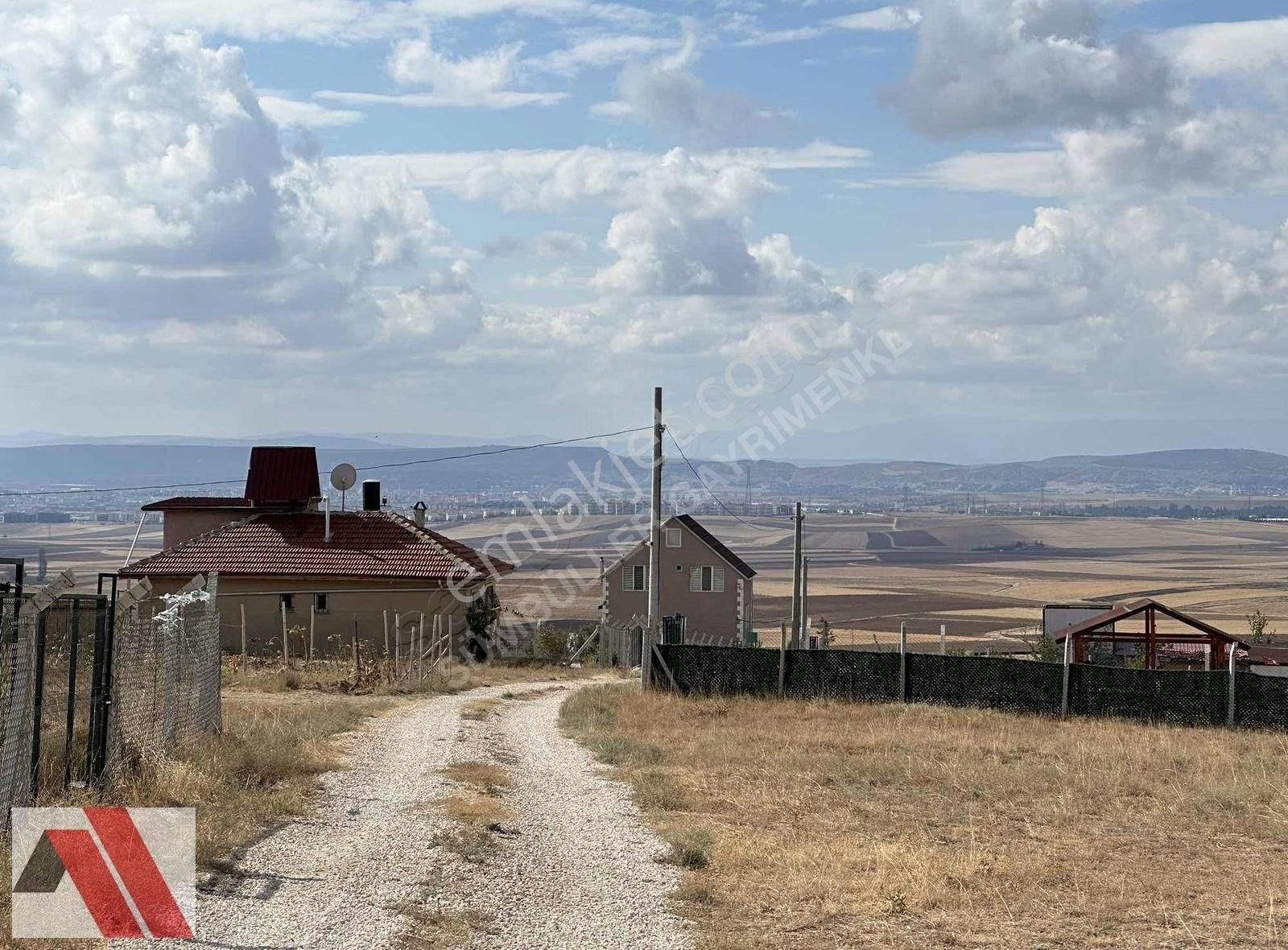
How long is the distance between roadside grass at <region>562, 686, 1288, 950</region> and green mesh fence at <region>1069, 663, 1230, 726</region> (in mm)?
965

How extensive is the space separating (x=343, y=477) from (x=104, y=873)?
38.5 meters

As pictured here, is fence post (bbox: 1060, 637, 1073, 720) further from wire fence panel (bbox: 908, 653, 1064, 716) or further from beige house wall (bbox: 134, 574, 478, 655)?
beige house wall (bbox: 134, 574, 478, 655)

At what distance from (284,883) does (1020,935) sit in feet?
16.7

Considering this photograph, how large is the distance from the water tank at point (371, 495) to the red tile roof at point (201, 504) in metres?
4.22

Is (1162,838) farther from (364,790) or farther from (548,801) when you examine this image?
(364,790)

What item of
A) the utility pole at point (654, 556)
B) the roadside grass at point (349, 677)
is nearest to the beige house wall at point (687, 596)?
the roadside grass at point (349, 677)

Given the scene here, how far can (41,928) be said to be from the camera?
8.59 m

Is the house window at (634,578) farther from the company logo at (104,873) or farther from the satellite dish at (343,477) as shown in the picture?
the company logo at (104,873)

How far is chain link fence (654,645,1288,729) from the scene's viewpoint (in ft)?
85.9

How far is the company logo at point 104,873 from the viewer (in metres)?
8.91

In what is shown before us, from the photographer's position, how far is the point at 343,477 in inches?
1893

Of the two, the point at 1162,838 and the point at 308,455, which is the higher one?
the point at 308,455

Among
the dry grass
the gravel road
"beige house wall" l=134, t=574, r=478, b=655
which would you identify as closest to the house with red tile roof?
"beige house wall" l=134, t=574, r=478, b=655

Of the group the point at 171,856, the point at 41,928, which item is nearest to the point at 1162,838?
the point at 171,856
